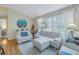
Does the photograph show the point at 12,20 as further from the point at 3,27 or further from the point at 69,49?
the point at 69,49

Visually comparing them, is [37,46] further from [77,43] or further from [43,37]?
[77,43]

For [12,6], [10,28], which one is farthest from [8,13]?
[10,28]

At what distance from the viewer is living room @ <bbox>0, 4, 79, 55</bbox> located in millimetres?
1960

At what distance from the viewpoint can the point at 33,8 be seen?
6.55 ft

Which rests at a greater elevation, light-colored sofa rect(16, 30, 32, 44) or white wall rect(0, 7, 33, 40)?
white wall rect(0, 7, 33, 40)

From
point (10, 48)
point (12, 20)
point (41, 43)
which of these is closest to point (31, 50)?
point (41, 43)

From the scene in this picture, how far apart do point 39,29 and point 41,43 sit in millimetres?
255

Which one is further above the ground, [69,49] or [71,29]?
[71,29]

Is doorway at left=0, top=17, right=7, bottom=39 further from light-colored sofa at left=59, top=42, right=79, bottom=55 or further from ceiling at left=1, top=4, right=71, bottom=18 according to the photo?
light-colored sofa at left=59, top=42, right=79, bottom=55

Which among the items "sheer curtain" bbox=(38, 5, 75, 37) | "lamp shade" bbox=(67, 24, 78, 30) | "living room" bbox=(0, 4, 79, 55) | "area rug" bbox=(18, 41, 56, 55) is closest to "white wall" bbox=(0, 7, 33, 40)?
"living room" bbox=(0, 4, 79, 55)

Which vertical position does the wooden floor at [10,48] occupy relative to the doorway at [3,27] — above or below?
below

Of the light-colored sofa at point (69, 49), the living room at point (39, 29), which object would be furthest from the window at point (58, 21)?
the light-colored sofa at point (69, 49)

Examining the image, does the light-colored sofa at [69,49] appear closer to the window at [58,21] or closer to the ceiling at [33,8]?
the window at [58,21]

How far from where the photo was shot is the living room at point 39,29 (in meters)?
1.96
